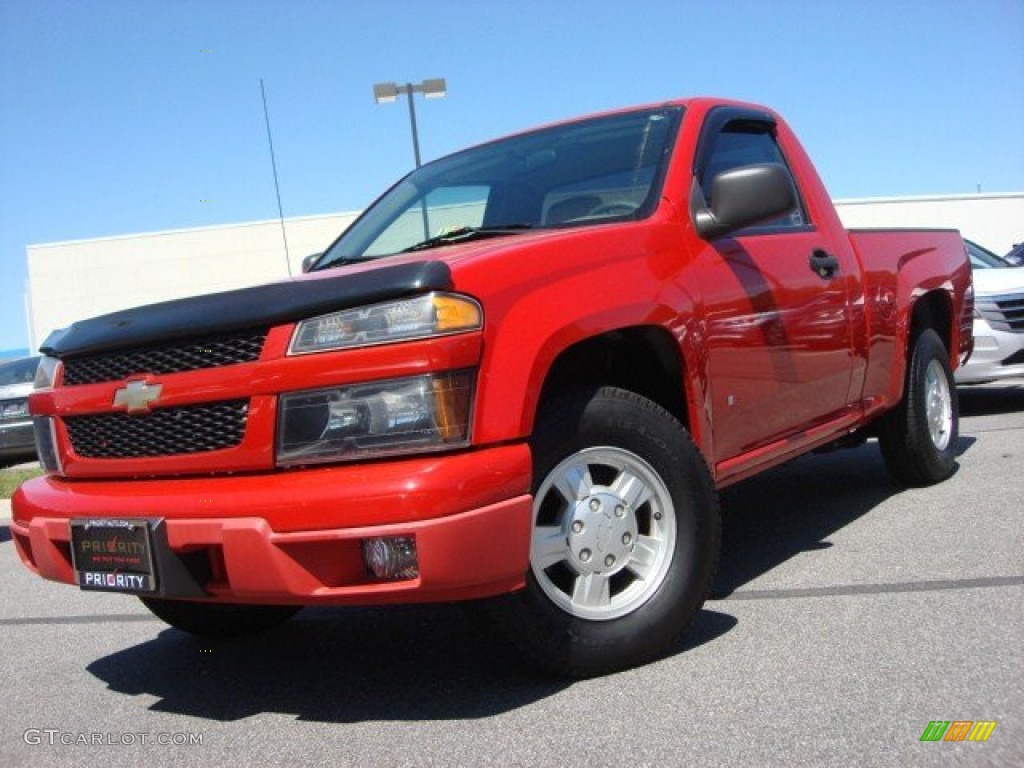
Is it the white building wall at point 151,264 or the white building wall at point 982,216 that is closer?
the white building wall at point 982,216

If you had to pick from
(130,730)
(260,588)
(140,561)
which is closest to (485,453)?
(260,588)

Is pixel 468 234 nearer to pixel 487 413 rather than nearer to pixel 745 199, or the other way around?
pixel 745 199

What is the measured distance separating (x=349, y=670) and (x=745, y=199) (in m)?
2.07

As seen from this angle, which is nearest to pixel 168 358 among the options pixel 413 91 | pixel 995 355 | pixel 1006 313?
pixel 995 355

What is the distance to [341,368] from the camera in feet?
9.12

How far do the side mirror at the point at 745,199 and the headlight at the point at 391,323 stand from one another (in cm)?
123

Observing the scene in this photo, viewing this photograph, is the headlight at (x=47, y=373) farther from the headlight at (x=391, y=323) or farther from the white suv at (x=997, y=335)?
the white suv at (x=997, y=335)

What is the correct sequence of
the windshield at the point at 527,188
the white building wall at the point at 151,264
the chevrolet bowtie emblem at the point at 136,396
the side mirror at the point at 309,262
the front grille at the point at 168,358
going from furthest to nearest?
the white building wall at the point at 151,264, the side mirror at the point at 309,262, the windshield at the point at 527,188, the chevrolet bowtie emblem at the point at 136,396, the front grille at the point at 168,358

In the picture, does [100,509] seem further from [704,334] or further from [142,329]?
[704,334]

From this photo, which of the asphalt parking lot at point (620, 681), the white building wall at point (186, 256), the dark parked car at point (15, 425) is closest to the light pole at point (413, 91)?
the dark parked car at point (15, 425)

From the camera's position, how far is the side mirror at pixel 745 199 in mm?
3631

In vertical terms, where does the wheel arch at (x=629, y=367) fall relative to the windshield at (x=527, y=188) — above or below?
below

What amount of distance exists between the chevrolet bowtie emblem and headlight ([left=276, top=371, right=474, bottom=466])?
0.46 metres

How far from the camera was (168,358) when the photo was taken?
3064mm
